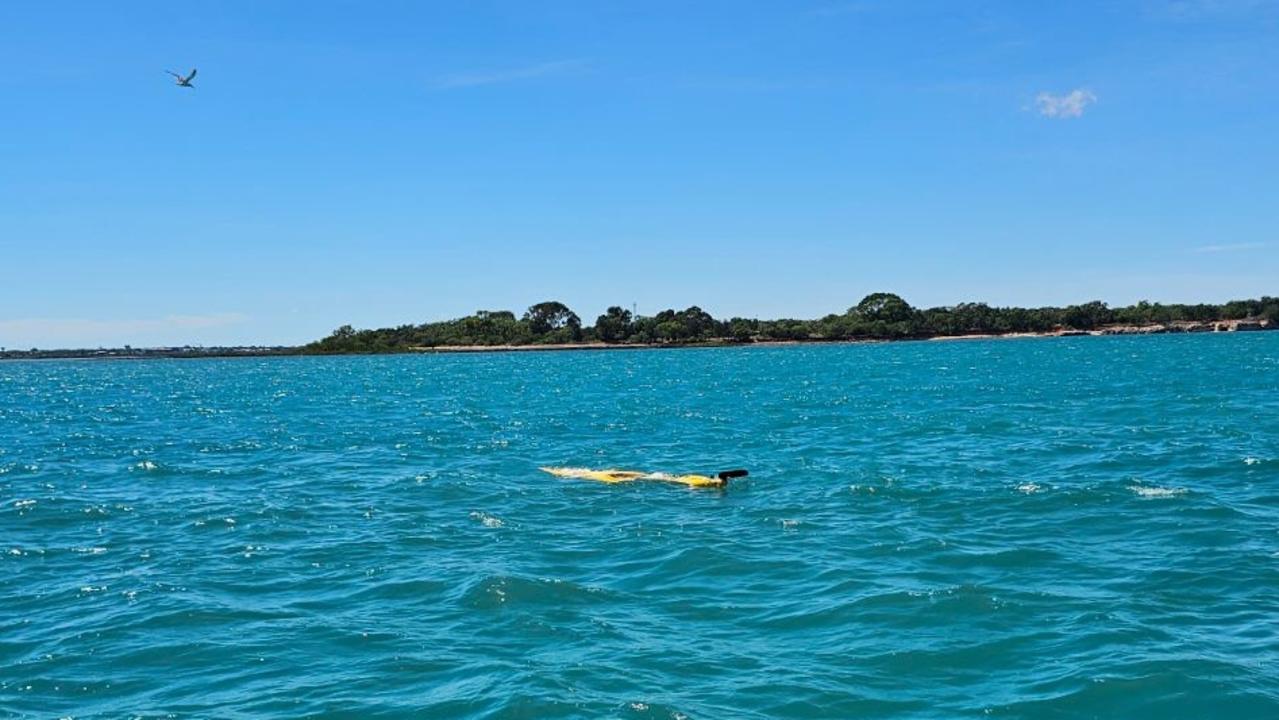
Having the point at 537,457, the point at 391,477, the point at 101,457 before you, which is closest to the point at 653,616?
the point at 391,477

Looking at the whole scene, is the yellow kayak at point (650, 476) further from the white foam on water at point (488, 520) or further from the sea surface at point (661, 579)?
the white foam on water at point (488, 520)

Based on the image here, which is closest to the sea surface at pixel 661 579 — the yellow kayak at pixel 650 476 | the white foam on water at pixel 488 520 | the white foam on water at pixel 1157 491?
the white foam on water at pixel 1157 491

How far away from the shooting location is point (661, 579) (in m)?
18.1

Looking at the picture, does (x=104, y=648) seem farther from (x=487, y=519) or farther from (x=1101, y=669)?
(x=1101, y=669)

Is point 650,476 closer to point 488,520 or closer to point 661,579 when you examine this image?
point 488,520

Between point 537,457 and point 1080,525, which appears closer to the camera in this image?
point 1080,525

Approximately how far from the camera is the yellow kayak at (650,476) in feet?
94.0

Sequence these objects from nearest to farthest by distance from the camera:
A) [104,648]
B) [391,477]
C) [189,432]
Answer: [104,648] → [391,477] → [189,432]

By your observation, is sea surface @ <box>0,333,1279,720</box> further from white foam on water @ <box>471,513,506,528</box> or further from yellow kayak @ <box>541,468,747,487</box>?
yellow kayak @ <box>541,468,747,487</box>

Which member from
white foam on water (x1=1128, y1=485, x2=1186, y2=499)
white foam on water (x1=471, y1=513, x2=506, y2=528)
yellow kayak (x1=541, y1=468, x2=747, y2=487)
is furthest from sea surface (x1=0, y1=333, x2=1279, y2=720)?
yellow kayak (x1=541, y1=468, x2=747, y2=487)

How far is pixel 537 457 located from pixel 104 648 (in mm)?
23098

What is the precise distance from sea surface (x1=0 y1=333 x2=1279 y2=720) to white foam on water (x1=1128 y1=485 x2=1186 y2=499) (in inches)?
3.4

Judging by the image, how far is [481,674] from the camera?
43.0ft

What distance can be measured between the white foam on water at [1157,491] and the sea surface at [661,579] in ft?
0.28
